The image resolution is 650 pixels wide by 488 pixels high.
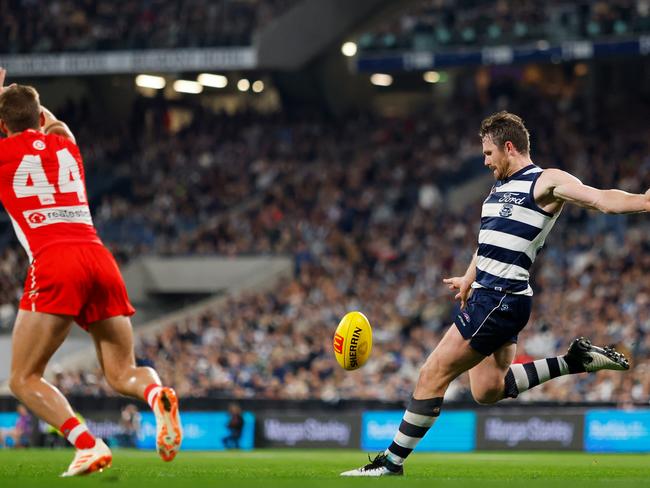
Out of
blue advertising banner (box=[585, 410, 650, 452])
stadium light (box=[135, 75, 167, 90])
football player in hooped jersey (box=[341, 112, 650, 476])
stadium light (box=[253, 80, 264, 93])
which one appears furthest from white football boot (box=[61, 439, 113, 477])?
stadium light (box=[253, 80, 264, 93])

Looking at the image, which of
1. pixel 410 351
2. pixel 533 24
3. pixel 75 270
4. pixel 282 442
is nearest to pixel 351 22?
pixel 533 24

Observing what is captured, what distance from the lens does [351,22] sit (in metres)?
40.2

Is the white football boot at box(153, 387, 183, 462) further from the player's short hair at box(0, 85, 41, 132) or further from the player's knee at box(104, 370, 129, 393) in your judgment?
the player's short hair at box(0, 85, 41, 132)

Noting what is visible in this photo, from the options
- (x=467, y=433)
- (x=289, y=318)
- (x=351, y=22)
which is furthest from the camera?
(x=351, y=22)

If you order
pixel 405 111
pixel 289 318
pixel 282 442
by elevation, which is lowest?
pixel 282 442

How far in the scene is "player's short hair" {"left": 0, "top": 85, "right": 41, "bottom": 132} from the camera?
895 centimetres

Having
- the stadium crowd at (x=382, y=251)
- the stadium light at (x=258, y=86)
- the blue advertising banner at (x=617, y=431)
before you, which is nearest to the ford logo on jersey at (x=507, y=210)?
the blue advertising banner at (x=617, y=431)

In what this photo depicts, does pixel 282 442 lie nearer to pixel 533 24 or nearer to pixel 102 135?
pixel 533 24

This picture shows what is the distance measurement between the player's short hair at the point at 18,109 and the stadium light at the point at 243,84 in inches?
1346

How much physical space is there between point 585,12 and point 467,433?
1351 centimetres

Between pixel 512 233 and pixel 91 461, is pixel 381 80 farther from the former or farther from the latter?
pixel 91 461

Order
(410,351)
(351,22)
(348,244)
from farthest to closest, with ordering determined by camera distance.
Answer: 1. (351,22)
2. (348,244)
3. (410,351)

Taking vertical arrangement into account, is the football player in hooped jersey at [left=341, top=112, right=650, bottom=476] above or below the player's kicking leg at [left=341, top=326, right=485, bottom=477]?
above

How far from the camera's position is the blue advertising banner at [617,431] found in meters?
22.6
